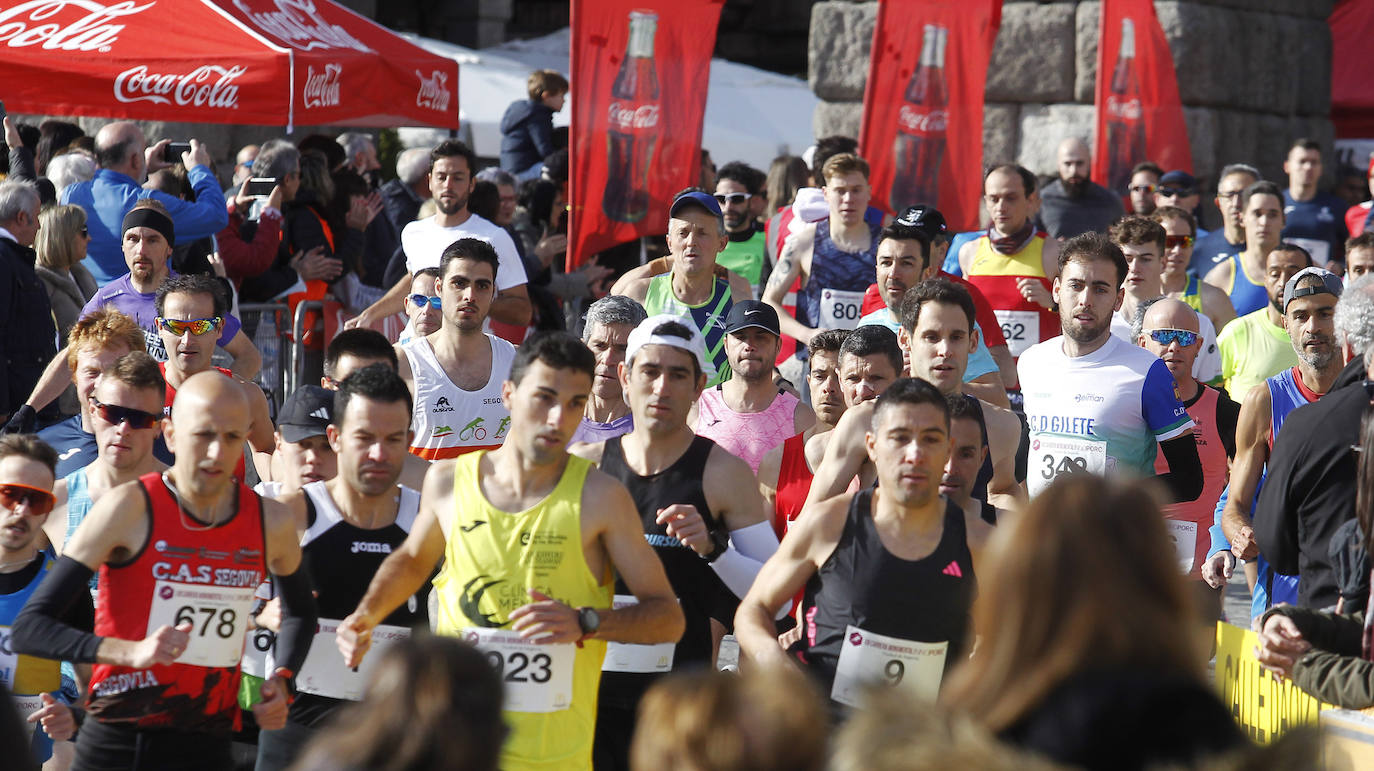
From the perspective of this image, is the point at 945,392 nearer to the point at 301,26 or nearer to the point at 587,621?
the point at 587,621

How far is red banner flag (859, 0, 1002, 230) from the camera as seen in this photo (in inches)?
380

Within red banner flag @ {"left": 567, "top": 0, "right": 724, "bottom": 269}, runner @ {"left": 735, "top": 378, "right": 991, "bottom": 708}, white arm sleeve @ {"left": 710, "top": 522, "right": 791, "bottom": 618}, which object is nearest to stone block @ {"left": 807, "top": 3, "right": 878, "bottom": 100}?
red banner flag @ {"left": 567, "top": 0, "right": 724, "bottom": 269}

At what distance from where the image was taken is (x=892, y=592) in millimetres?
3904

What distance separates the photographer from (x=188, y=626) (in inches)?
151

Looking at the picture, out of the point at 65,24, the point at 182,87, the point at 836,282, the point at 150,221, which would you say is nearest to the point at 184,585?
the point at 150,221

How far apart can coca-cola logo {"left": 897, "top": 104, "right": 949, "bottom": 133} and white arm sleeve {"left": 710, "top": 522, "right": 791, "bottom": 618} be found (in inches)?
218

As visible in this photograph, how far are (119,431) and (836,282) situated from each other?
12.9 ft

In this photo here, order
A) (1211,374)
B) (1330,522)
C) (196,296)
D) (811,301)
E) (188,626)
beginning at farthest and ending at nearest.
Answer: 1. (811,301)
2. (1211,374)
3. (196,296)
4. (1330,522)
5. (188,626)

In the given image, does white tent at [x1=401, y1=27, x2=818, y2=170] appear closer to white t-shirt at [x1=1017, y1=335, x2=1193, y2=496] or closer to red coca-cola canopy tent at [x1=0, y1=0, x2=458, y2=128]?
red coca-cola canopy tent at [x1=0, y1=0, x2=458, y2=128]

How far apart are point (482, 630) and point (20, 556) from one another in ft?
4.64

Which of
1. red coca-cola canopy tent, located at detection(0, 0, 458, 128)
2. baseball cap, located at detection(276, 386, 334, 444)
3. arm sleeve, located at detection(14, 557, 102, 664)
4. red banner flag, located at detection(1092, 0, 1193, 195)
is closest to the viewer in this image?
arm sleeve, located at detection(14, 557, 102, 664)

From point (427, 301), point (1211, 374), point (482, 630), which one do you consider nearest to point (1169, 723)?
point (482, 630)

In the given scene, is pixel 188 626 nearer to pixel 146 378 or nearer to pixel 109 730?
pixel 109 730

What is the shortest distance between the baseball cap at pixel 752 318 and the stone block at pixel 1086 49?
22.7ft
